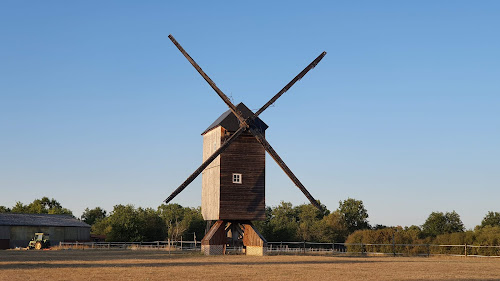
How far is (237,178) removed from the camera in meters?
44.7

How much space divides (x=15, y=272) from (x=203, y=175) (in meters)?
24.1

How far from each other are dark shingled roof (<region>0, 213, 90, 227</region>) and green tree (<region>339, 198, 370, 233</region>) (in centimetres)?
3798

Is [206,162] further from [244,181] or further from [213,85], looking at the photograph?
[213,85]

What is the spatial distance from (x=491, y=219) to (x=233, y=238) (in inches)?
1970

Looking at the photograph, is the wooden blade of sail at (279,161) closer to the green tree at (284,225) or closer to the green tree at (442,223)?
the green tree at (284,225)

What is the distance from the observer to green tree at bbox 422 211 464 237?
8036 cm

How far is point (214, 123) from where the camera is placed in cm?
4831

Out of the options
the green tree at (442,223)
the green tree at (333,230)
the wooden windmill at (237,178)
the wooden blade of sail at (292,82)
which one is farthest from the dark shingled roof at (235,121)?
the green tree at (442,223)

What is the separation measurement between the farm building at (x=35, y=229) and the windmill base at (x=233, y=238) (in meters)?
33.5

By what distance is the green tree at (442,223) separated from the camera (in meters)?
80.4

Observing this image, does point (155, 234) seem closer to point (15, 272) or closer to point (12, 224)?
point (12, 224)

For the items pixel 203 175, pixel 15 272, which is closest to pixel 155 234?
pixel 203 175

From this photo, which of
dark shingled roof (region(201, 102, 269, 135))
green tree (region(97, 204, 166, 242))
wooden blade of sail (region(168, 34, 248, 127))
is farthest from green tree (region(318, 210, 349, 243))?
wooden blade of sail (region(168, 34, 248, 127))

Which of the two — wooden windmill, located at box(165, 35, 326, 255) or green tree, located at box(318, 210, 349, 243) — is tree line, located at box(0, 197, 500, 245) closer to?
green tree, located at box(318, 210, 349, 243)
